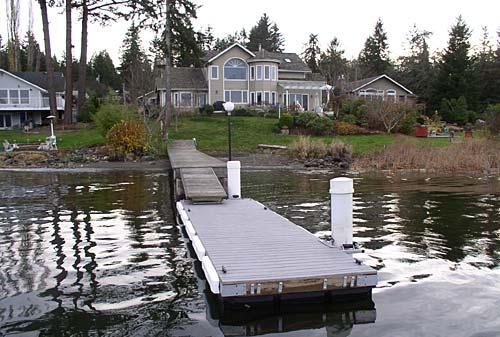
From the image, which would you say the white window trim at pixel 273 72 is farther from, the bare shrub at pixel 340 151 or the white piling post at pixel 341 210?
the white piling post at pixel 341 210

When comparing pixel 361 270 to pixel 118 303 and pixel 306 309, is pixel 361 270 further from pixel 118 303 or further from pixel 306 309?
pixel 118 303

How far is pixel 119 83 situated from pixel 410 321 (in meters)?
73.1

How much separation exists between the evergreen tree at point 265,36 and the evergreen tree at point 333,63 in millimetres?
9472

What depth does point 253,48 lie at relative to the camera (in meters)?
84.8

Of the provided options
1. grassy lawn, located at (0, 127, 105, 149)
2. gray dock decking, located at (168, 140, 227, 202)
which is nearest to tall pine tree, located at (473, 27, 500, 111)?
grassy lawn, located at (0, 127, 105, 149)

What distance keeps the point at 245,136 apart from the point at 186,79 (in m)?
17.6

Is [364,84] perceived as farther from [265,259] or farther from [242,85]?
[265,259]

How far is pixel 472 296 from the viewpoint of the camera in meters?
7.29

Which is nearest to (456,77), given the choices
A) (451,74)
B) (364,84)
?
(451,74)

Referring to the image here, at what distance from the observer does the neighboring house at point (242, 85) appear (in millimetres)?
49500

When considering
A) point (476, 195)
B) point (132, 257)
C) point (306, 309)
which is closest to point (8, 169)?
point (132, 257)

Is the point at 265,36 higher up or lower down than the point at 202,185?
higher up

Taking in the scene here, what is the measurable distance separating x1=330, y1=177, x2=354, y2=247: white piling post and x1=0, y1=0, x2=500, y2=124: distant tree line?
93.8 ft

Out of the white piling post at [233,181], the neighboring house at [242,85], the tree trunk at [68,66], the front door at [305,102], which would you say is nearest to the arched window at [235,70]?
the neighboring house at [242,85]
